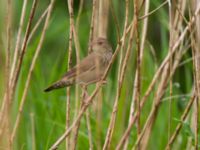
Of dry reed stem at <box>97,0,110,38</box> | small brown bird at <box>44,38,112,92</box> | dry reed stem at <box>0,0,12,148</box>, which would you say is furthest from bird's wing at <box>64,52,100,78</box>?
dry reed stem at <box>0,0,12,148</box>

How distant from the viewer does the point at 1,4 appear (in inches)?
135

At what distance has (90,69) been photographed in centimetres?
410

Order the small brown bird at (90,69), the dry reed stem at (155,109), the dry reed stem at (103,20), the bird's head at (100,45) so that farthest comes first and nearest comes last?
the bird's head at (100,45)
the small brown bird at (90,69)
the dry reed stem at (103,20)
the dry reed stem at (155,109)

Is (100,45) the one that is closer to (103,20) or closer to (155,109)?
(103,20)

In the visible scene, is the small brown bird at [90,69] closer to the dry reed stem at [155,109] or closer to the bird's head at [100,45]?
the bird's head at [100,45]

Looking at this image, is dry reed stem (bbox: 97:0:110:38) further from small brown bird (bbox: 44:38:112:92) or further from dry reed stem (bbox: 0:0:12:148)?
dry reed stem (bbox: 0:0:12:148)

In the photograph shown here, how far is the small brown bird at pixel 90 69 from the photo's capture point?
3840mm

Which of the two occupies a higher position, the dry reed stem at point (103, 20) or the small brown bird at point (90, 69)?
the dry reed stem at point (103, 20)

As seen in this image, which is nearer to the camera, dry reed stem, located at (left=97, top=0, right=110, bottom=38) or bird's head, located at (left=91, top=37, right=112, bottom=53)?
dry reed stem, located at (left=97, top=0, right=110, bottom=38)

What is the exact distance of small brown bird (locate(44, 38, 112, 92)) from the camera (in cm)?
384

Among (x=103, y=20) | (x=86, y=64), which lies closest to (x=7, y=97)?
(x=103, y=20)

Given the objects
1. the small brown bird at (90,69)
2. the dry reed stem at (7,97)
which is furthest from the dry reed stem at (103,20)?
the dry reed stem at (7,97)

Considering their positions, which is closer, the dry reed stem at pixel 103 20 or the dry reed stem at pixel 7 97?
the dry reed stem at pixel 7 97

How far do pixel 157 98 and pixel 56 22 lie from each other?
10.5 ft
